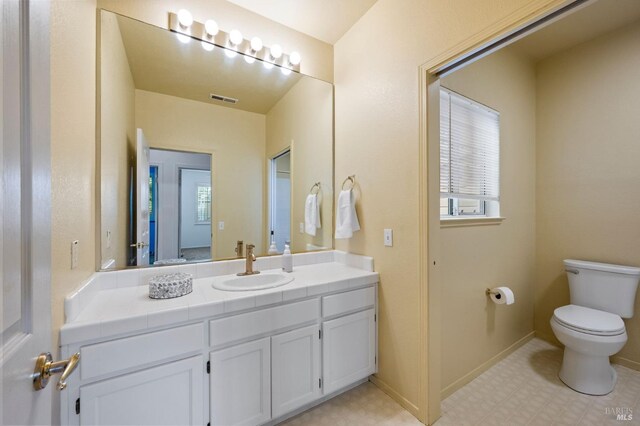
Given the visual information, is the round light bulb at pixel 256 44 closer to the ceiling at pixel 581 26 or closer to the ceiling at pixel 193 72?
the ceiling at pixel 193 72

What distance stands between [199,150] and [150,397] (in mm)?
1383

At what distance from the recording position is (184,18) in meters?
1.67

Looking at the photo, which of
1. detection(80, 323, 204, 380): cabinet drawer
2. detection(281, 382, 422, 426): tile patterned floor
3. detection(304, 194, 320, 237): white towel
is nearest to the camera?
detection(80, 323, 204, 380): cabinet drawer

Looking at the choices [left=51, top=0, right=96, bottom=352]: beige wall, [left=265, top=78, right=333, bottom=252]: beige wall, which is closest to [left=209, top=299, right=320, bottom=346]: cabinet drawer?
[left=51, top=0, right=96, bottom=352]: beige wall

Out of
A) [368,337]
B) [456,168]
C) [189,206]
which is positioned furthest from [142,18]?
[368,337]

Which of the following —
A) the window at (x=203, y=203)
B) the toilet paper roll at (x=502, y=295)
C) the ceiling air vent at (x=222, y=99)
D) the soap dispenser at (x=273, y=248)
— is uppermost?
the ceiling air vent at (x=222, y=99)

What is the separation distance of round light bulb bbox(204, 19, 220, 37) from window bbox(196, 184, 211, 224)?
1013 millimetres

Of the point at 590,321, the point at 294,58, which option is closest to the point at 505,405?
the point at 590,321

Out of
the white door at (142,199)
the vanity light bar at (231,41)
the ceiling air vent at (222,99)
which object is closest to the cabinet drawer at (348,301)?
the white door at (142,199)

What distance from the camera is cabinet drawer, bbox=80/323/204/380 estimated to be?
40.4 inches

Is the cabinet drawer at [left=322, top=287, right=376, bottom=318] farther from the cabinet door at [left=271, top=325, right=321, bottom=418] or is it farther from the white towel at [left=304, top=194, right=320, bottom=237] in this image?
the white towel at [left=304, top=194, right=320, bottom=237]

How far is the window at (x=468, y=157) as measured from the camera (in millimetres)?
1930

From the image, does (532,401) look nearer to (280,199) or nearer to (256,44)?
(280,199)

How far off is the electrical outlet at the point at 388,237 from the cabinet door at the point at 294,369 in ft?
2.28
